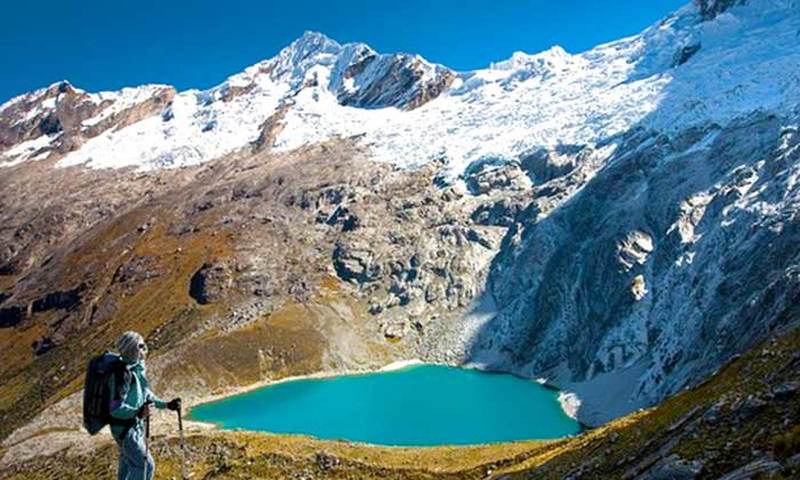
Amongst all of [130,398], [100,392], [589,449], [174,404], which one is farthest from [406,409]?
[100,392]

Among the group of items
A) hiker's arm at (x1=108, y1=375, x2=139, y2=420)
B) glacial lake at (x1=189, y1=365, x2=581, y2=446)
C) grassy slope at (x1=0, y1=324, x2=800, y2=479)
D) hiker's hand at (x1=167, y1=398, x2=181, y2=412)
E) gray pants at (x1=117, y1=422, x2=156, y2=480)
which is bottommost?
glacial lake at (x1=189, y1=365, x2=581, y2=446)

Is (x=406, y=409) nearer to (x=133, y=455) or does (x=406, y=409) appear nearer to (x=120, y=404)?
(x=133, y=455)

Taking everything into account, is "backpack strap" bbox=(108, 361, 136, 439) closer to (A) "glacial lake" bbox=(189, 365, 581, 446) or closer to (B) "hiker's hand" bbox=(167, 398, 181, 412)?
(B) "hiker's hand" bbox=(167, 398, 181, 412)

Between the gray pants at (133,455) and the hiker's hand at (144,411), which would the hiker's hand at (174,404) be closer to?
the hiker's hand at (144,411)

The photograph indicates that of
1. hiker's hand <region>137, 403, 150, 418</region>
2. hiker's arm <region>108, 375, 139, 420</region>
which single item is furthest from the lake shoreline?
hiker's arm <region>108, 375, 139, 420</region>

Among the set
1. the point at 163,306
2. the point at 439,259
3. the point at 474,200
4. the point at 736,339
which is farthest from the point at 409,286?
the point at 736,339
